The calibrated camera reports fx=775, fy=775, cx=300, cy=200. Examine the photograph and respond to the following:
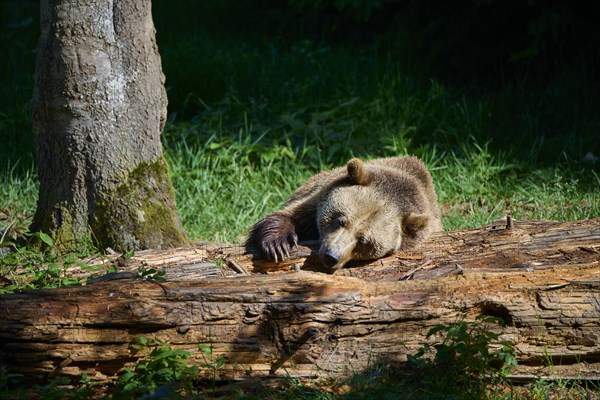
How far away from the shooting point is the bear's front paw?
492 centimetres

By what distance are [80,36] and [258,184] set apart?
2751mm

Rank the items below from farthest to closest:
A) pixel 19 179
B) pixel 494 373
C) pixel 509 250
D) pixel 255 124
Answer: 1. pixel 255 124
2. pixel 19 179
3. pixel 509 250
4. pixel 494 373

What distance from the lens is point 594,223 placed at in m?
4.83

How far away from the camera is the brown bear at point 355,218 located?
16.5ft

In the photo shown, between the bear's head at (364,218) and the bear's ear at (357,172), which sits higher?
the bear's ear at (357,172)

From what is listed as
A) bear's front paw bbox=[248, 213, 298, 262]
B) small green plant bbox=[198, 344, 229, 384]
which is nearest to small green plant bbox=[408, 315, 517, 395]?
small green plant bbox=[198, 344, 229, 384]

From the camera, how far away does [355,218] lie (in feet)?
17.2

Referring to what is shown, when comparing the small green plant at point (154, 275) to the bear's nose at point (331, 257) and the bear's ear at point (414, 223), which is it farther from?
the bear's ear at point (414, 223)

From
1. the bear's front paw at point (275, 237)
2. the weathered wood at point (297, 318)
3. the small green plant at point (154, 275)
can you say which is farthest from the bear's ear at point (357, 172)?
the small green plant at point (154, 275)

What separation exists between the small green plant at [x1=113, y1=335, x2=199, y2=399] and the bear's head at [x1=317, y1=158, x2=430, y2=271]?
155 centimetres

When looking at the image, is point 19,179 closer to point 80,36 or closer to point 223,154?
point 223,154

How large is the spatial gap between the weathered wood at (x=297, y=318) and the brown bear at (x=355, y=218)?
1.05 metres

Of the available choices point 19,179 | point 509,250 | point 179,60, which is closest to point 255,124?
point 179,60

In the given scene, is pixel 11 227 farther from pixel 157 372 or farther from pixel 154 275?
pixel 157 372
